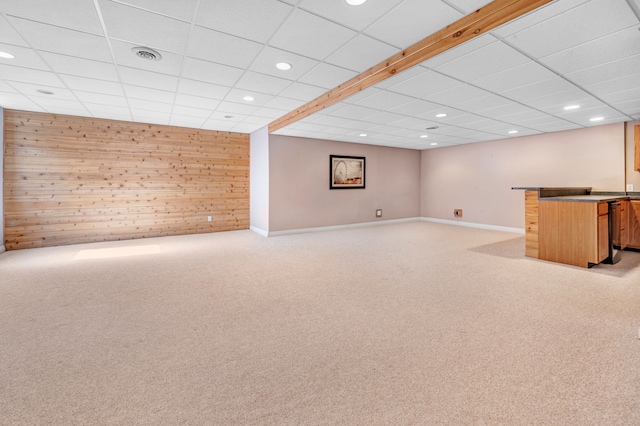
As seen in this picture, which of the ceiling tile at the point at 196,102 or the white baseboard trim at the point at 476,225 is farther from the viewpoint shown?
the white baseboard trim at the point at 476,225

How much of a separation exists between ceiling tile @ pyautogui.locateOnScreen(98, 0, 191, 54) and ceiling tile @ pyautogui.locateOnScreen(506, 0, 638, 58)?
9.34 feet

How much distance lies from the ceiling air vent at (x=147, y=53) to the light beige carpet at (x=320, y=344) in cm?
242

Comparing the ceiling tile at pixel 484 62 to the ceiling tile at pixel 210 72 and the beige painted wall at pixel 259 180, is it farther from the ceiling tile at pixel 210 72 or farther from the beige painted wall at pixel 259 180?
the beige painted wall at pixel 259 180

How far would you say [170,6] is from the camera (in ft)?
7.16

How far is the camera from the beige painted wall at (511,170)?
5645mm

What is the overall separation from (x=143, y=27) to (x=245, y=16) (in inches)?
35.5

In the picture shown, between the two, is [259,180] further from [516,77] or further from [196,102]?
[516,77]

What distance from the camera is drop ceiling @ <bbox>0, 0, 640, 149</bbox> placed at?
2238 mm

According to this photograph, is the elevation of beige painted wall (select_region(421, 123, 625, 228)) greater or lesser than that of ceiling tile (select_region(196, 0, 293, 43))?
lesser

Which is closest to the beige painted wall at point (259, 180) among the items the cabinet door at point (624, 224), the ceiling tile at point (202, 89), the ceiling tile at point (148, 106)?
the ceiling tile at point (148, 106)

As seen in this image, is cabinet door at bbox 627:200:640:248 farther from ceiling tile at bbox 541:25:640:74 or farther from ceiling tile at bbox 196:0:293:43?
ceiling tile at bbox 196:0:293:43

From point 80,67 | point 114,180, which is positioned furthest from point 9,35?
point 114,180

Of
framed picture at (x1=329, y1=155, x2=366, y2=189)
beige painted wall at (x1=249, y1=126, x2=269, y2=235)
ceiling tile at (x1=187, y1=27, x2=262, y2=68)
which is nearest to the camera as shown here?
ceiling tile at (x1=187, y1=27, x2=262, y2=68)

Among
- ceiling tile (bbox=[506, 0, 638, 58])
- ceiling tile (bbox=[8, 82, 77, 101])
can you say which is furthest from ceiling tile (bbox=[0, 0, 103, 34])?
ceiling tile (bbox=[506, 0, 638, 58])
